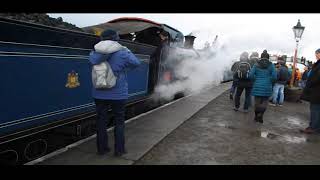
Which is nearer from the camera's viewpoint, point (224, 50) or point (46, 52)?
point (46, 52)

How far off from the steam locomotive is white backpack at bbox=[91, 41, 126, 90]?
0.66 m

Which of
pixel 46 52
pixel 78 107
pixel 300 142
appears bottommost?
pixel 300 142

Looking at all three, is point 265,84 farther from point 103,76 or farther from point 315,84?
point 103,76

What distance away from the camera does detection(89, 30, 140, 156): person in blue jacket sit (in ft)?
14.1

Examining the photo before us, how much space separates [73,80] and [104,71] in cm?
107

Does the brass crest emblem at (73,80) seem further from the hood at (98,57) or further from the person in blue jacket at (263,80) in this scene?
the person in blue jacket at (263,80)

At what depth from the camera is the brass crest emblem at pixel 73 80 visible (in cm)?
499

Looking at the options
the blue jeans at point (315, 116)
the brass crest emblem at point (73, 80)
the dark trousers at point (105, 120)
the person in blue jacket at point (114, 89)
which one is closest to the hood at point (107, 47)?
the person in blue jacket at point (114, 89)

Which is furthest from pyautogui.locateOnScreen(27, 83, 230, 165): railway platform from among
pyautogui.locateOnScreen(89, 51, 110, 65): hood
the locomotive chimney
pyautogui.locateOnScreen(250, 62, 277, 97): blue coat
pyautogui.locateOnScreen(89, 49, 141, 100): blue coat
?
the locomotive chimney

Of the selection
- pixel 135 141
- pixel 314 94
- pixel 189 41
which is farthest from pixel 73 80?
pixel 189 41

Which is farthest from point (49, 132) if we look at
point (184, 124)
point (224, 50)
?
point (224, 50)
